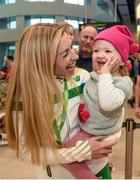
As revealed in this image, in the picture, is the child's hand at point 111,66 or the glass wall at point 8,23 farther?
the glass wall at point 8,23

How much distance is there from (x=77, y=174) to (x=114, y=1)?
12162 millimetres

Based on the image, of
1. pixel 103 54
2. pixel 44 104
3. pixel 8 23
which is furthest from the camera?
pixel 8 23

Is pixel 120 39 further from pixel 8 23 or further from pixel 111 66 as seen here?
pixel 8 23

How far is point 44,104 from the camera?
141 centimetres

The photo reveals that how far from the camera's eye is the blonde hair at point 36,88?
141 cm

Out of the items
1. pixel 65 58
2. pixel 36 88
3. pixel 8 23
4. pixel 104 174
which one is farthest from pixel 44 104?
pixel 8 23

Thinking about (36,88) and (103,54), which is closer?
(36,88)

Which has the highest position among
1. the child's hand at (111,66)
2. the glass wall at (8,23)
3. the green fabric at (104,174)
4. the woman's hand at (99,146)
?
the glass wall at (8,23)

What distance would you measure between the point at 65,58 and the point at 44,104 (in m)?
0.21

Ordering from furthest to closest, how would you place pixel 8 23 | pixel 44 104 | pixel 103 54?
pixel 8 23, pixel 103 54, pixel 44 104

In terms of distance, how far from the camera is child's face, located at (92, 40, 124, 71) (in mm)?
1543

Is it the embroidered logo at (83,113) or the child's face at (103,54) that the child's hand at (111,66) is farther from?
the embroidered logo at (83,113)

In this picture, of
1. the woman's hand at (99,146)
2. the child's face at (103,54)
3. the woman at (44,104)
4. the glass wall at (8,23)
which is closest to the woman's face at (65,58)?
the woman at (44,104)

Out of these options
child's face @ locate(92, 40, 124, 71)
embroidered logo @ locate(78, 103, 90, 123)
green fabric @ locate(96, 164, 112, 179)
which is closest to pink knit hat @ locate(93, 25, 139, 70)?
child's face @ locate(92, 40, 124, 71)
